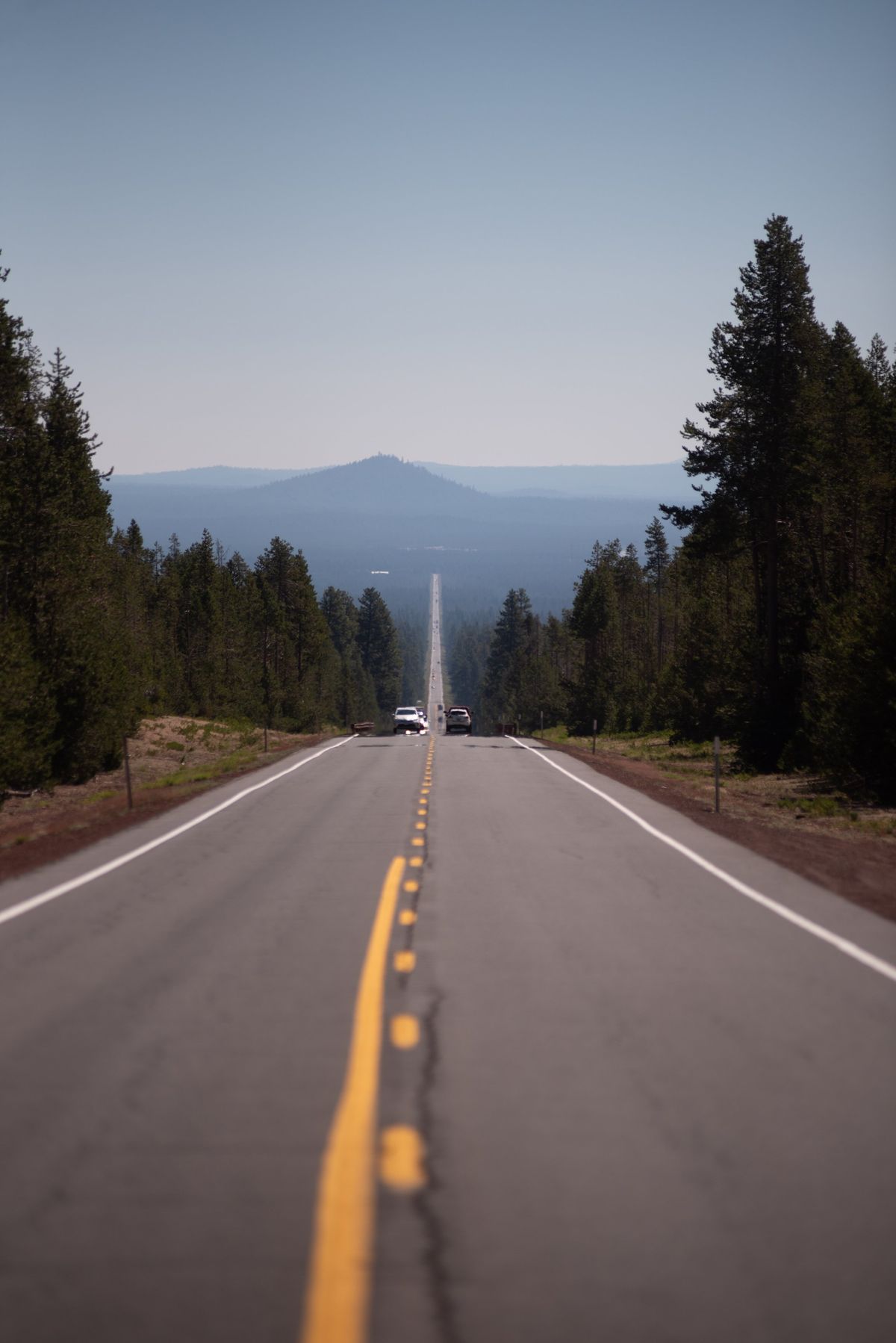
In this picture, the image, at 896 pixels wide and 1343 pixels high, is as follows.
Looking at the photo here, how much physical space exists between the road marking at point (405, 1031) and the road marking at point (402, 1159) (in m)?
1.28

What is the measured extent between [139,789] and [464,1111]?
76.6 ft

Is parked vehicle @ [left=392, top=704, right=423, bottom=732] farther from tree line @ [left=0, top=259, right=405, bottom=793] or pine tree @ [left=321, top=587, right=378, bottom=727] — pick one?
pine tree @ [left=321, top=587, right=378, bottom=727]

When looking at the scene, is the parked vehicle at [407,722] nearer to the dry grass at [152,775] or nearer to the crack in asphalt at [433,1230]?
the dry grass at [152,775]

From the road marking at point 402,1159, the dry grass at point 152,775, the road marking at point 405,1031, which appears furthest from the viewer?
the dry grass at point 152,775

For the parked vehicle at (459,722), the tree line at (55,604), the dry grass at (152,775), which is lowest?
the dry grass at (152,775)

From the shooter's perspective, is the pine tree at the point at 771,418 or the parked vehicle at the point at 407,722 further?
the parked vehicle at the point at 407,722

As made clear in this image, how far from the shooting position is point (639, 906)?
11.0 metres

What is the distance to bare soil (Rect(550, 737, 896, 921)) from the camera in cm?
1322

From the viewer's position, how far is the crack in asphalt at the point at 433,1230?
3721 mm

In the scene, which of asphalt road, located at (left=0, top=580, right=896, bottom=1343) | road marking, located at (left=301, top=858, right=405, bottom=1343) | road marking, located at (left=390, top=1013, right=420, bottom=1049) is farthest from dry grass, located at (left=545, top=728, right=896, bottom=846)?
road marking, located at (left=301, top=858, right=405, bottom=1343)

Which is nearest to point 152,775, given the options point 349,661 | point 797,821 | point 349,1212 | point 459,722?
point 797,821

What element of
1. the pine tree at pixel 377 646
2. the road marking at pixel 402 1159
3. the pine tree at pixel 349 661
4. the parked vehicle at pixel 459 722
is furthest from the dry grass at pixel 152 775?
the pine tree at pixel 377 646

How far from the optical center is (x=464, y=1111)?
5531 mm

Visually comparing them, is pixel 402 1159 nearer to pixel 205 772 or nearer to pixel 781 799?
pixel 781 799
